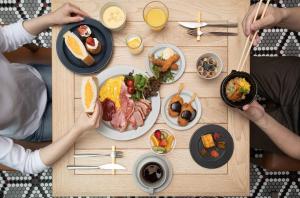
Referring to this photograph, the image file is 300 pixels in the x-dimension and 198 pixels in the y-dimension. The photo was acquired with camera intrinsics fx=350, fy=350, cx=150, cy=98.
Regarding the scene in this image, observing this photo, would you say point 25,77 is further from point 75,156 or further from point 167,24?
point 167,24

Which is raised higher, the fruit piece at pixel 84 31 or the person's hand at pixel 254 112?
the fruit piece at pixel 84 31

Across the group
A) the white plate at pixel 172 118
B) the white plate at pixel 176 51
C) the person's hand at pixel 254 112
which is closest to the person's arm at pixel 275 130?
the person's hand at pixel 254 112

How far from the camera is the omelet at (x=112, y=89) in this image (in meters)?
1.23

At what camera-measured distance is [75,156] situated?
1.23 meters

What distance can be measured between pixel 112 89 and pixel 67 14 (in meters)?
0.31

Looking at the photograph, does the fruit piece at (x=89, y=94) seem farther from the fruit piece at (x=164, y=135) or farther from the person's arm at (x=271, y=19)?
the person's arm at (x=271, y=19)

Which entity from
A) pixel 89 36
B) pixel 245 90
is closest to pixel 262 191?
pixel 245 90

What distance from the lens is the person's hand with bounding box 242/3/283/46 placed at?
3.98ft

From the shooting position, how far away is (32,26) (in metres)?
1.31

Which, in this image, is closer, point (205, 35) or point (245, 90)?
point (245, 90)

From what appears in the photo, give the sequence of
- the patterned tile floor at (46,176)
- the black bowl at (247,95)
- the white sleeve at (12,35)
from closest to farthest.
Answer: the black bowl at (247,95), the white sleeve at (12,35), the patterned tile floor at (46,176)

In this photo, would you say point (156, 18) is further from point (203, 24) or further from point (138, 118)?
point (138, 118)

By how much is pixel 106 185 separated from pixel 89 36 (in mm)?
529

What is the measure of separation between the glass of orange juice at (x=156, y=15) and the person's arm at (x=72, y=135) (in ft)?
1.11
